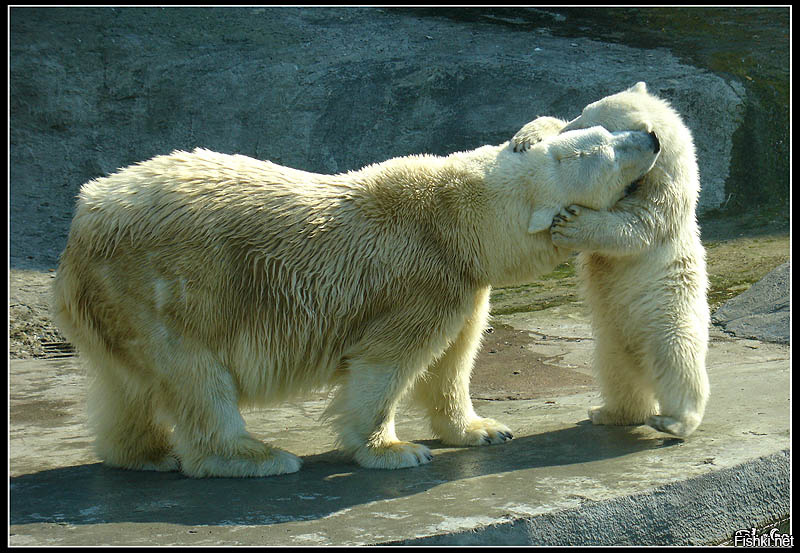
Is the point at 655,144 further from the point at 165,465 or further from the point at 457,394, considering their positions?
the point at 165,465

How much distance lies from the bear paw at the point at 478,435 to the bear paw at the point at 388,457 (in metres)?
0.32

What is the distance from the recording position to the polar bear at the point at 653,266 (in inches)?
147

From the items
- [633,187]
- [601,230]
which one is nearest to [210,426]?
[601,230]

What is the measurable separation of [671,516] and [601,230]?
1.06m

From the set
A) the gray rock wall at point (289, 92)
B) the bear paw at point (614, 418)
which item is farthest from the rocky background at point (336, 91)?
the bear paw at point (614, 418)

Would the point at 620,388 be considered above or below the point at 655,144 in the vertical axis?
below

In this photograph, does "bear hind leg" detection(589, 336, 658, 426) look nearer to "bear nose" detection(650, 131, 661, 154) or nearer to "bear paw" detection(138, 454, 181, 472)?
"bear nose" detection(650, 131, 661, 154)

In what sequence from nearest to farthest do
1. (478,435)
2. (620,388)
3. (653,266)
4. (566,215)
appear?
1. (566,215)
2. (653,266)
3. (478,435)
4. (620,388)

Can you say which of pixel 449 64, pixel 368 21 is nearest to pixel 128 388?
pixel 449 64

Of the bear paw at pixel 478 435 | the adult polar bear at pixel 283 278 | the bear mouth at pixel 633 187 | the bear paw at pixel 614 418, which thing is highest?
the bear mouth at pixel 633 187

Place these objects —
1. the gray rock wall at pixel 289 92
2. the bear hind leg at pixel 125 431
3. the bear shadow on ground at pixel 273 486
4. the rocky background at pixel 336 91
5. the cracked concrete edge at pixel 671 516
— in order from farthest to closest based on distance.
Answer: the gray rock wall at pixel 289 92 → the rocky background at pixel 336 91 → the bear hind leg at pixel 125 431 → the bear shadow on ground at pixel 273 486 → the cracked concrete edge at pixel 671 516

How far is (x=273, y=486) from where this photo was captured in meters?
3.49

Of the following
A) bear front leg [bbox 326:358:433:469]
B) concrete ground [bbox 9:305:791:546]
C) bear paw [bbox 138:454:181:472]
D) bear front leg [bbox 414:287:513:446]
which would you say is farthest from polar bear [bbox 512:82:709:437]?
bear paw [bbox 138:454:181:472]

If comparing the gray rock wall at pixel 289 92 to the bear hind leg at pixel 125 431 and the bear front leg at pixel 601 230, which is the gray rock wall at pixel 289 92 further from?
the bear front leg at pixel 601 230
